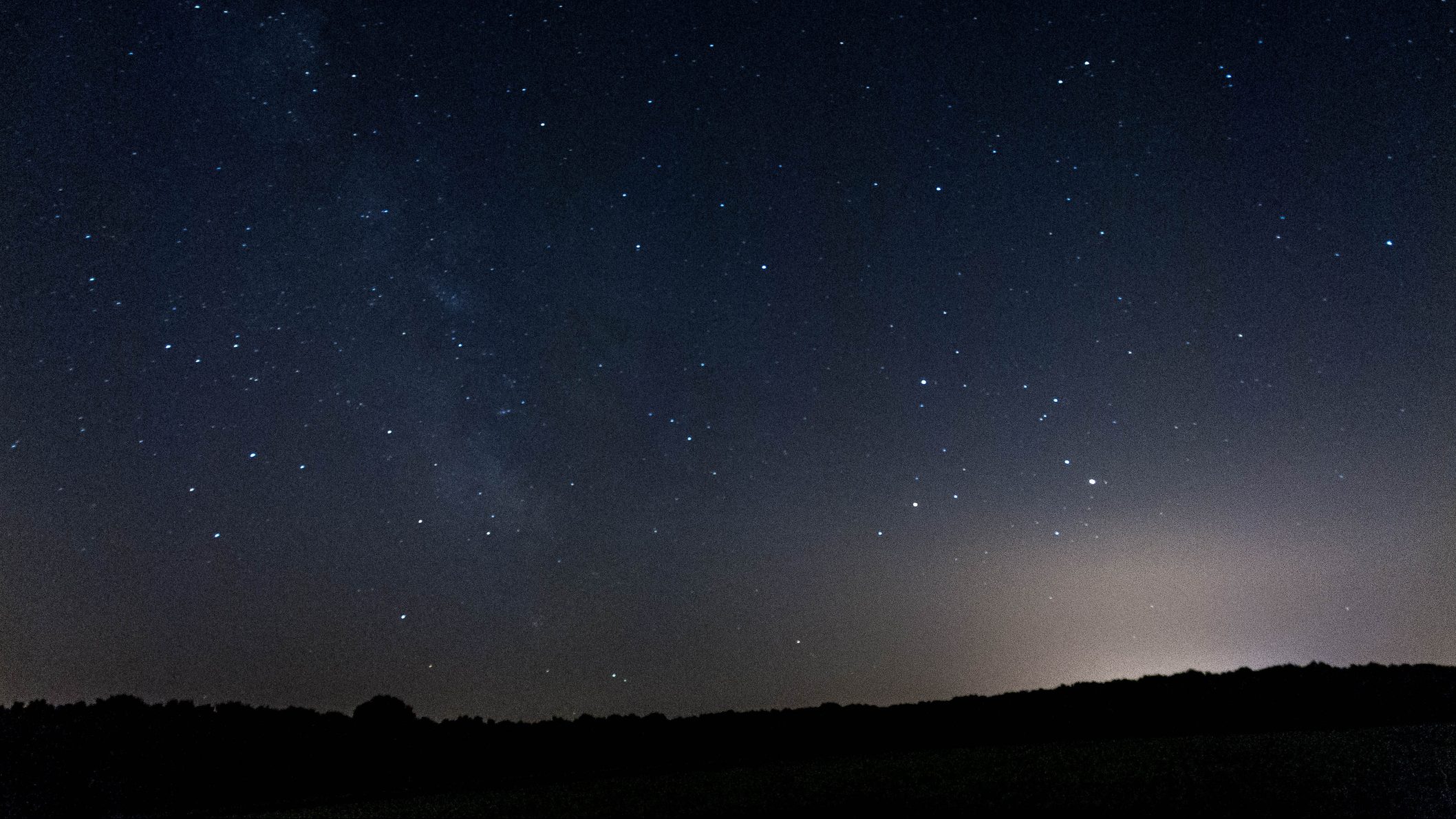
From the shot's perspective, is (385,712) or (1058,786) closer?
(1058,786)

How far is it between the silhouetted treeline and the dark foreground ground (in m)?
2.92

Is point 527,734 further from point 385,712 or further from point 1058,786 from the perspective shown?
point 1058,786

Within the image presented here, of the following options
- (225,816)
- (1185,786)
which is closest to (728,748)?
(225,816)

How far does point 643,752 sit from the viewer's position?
20.0m

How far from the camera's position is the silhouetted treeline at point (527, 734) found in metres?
15.6

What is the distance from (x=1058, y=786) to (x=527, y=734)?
13467mm

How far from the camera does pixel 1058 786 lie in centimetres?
1090

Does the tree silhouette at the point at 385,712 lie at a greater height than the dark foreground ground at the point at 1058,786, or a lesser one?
greater

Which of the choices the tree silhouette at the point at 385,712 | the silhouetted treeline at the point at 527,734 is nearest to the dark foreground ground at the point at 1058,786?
the silhouetted treeline at the point at 527,734

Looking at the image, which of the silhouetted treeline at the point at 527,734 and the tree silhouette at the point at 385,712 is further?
the tree silhouette at the point at 385,712

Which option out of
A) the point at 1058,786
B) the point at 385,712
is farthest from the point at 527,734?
the point at 1058,786

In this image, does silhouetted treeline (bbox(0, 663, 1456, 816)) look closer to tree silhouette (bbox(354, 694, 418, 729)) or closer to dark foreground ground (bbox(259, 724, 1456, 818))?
tree silhouette (bbox(354, 694, 418, 729))

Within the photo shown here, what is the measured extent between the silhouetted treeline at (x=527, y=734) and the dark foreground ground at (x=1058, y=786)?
9.59 feet

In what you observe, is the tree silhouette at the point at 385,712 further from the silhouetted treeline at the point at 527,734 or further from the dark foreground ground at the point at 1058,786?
the dark foreground ground at the point at 1058,786
